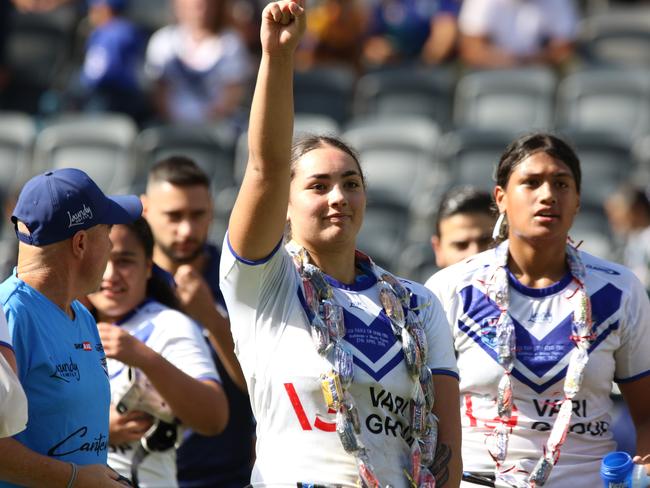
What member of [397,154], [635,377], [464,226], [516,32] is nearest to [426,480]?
[635,377]

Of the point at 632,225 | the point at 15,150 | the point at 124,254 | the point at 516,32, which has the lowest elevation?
the point at 124,254

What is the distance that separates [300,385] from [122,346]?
3.14ft

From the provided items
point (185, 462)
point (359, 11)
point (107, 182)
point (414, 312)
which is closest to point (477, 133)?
point (359, 11)

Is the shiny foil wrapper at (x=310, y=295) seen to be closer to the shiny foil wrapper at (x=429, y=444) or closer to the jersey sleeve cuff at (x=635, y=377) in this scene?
the shiny foil wrapper at (x=429, y=444)

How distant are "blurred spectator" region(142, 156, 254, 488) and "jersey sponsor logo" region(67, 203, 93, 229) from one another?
1.37m

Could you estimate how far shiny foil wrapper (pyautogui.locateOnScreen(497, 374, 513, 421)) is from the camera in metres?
4.17

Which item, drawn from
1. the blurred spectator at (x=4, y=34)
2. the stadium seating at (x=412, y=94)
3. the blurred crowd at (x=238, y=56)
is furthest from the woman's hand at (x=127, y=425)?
the blurred spectator at (x=4, y=34)

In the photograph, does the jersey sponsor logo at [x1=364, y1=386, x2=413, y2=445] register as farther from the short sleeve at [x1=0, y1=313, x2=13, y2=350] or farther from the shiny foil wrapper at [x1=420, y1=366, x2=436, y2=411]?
the short sleeve at [x1=0, y1=313, x2=13, y2=350]

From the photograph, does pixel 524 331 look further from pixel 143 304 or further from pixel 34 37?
pixel 34 37

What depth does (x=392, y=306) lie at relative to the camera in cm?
374

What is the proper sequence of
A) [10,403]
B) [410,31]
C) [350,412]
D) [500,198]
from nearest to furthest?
1. [10,403]
2. [350,412]
3. [500,198]
4. [410,31]

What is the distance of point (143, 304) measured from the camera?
15.9ft

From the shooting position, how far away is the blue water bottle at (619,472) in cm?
379

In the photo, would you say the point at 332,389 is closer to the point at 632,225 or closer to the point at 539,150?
the point at 539,150
